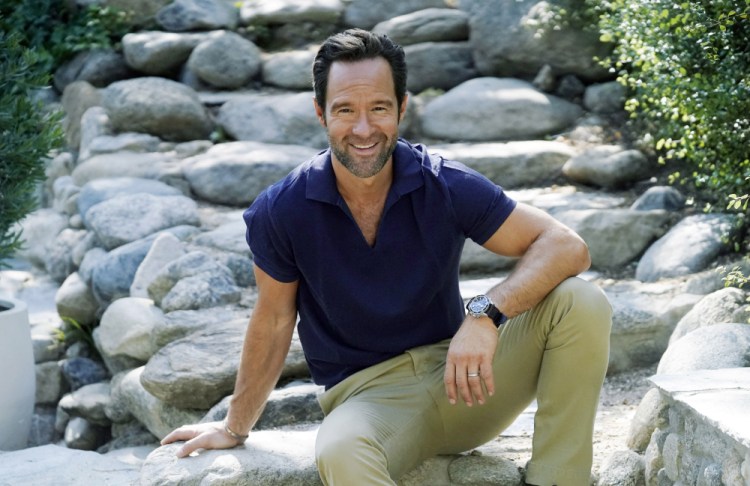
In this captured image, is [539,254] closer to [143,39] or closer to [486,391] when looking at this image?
[486,391]

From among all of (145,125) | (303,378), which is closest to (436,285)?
(303,378)

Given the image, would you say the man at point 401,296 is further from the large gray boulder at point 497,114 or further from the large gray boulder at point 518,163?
the large gray boulder at point 497,114

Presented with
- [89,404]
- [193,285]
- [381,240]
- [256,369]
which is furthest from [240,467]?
[89,404]

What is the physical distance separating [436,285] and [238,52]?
6.06 metres

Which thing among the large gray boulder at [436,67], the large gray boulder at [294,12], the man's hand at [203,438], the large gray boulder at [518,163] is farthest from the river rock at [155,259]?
the large gray boulder at [294,12]

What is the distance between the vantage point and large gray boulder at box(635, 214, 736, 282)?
16.8ft

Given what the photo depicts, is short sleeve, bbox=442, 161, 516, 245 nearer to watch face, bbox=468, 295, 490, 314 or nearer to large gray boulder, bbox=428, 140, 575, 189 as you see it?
watch face, bbox=468, 295, 490, 314

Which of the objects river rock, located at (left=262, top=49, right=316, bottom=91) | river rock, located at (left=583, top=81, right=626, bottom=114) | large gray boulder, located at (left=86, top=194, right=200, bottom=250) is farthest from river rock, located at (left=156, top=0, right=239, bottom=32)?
river rock, located at (left=583, top=81, right=626, bottom=114)

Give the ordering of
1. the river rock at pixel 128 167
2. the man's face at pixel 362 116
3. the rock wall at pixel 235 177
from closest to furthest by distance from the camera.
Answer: the man's face at pixel 362 116, the rock wall at pixel 235 177, the river rock at pixel 128 167

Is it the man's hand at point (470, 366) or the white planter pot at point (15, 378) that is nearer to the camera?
the man's hand at point (470, 366)

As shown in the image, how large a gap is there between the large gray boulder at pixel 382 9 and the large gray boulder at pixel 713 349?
19.6 feet

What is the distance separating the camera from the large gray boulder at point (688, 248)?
511cm

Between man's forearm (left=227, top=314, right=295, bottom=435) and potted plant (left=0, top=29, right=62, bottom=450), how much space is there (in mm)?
2199

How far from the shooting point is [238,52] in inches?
339
